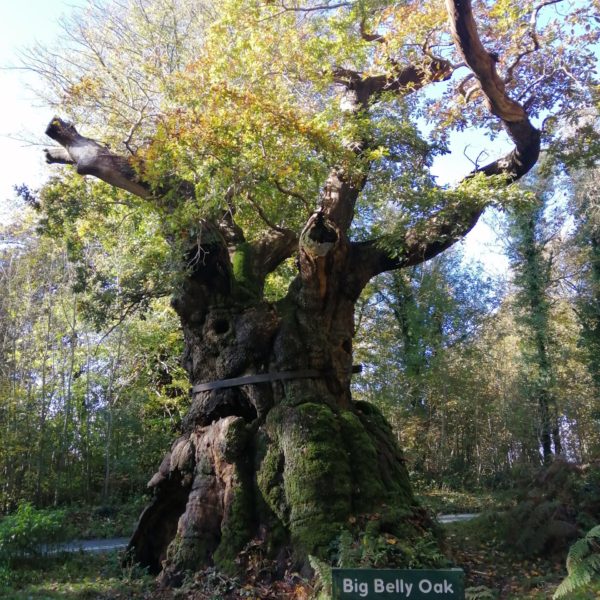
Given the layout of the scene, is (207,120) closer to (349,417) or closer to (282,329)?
(282,329)

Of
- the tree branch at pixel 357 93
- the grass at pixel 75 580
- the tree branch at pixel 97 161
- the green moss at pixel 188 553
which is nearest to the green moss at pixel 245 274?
the tree branch at pixel 357 93

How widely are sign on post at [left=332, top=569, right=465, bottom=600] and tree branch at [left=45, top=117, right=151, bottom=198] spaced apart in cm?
819

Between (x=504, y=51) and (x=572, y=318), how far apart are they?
17808 millimetres

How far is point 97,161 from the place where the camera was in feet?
34.7

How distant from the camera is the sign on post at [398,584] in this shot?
10.2ft

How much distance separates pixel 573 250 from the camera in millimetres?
24875

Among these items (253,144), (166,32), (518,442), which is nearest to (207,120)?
(253,144)

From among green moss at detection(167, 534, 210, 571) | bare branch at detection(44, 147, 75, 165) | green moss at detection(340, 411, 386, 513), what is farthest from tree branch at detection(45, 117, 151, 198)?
green moss at detection(167, 534, 210, 571)

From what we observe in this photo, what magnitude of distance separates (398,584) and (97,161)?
910 cm

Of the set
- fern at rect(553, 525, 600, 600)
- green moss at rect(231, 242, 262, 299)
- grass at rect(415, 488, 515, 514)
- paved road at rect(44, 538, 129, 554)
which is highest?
green moss at rect(231, 242, 262, 299)

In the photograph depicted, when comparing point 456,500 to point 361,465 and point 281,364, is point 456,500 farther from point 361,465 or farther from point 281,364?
point 281,364

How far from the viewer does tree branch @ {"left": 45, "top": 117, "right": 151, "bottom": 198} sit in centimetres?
1054

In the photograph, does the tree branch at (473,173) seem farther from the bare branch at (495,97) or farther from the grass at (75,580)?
the grass at (75,580)

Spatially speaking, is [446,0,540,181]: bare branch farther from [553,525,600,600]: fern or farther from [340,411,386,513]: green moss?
[553,525,600,600]: fern
